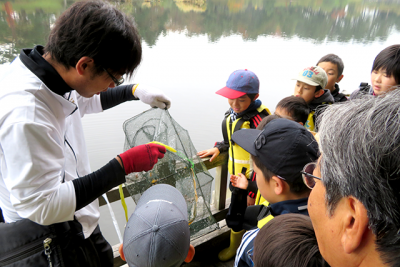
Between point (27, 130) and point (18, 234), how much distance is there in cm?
47

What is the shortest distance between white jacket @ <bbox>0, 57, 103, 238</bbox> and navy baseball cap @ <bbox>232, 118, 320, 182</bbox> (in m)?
0.86

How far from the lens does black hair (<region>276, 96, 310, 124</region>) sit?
2080 mm

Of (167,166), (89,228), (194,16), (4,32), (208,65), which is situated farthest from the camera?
(194,16)

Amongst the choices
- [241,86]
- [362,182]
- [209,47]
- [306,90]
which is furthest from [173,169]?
[209,47]

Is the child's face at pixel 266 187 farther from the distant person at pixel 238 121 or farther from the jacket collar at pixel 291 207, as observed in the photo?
the distant person at pixel 238 121

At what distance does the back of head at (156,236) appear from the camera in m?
0.98

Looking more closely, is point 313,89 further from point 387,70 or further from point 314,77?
point 387,70

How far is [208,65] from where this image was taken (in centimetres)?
732

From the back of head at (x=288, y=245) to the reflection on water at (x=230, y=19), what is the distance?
378 centimetres

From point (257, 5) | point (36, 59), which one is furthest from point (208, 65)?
point (257, 5)

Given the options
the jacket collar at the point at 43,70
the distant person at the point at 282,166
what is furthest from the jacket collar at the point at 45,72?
the distant person at the point at 282,166

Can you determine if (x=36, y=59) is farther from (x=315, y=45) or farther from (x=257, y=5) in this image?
(x=257, y=5)

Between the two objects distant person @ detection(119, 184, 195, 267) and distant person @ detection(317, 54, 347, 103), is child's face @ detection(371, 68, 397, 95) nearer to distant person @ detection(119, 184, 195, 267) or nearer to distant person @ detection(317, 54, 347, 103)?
distant person @ detection(317, 54, 347, 103)

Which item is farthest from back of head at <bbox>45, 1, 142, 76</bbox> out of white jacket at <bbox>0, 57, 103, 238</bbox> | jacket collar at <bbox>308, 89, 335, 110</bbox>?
jacket collar at <bbox>308, 89, 335, 110</bbox>
